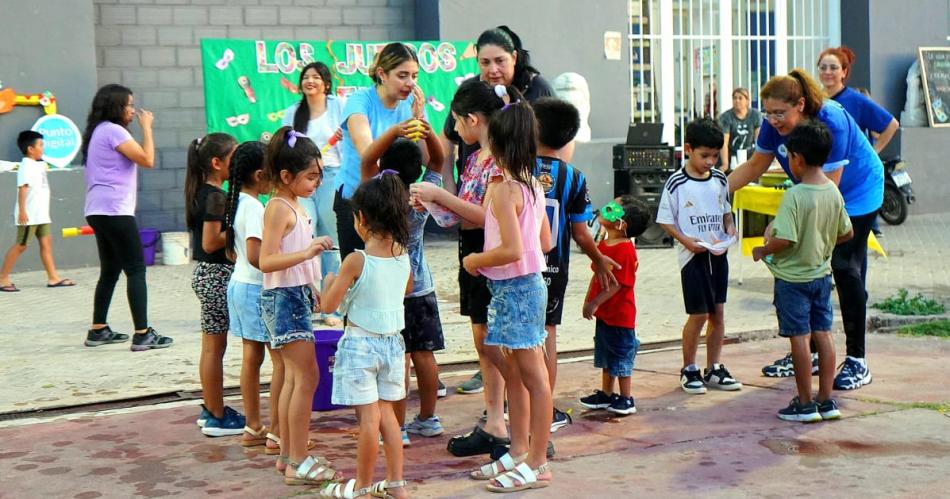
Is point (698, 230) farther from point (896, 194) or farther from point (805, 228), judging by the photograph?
point (896, 194)

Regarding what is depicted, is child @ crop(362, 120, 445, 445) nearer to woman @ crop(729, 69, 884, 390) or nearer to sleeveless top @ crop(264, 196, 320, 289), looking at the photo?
sleeveless top @ crop(264, 196, 320, 289)

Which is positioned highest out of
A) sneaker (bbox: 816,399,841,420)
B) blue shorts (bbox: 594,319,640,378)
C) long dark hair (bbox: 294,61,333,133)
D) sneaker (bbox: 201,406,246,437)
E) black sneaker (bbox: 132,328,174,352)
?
long dark hair (bbox: 294,61,333,133)

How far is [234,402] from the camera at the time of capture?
255 inches

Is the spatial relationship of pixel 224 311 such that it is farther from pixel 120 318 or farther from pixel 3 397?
pixel 120 318

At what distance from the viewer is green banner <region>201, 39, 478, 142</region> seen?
12305mm

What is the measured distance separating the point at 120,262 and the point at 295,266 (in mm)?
3273

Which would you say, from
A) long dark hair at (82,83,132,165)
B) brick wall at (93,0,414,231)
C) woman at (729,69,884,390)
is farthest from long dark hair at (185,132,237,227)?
brick wall at (93,0,414,231)

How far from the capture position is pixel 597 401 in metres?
6.28

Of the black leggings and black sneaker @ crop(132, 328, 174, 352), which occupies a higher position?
the black leggings

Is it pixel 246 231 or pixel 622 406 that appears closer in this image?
pixel 246 231

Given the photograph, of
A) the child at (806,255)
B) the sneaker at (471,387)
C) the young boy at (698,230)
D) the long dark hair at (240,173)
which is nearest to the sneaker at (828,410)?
the child at (806,255)

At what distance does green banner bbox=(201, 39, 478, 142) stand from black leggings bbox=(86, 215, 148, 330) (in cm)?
423

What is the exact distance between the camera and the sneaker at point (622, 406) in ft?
20.2

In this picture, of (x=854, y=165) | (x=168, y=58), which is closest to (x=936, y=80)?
(x=168, y=58)
